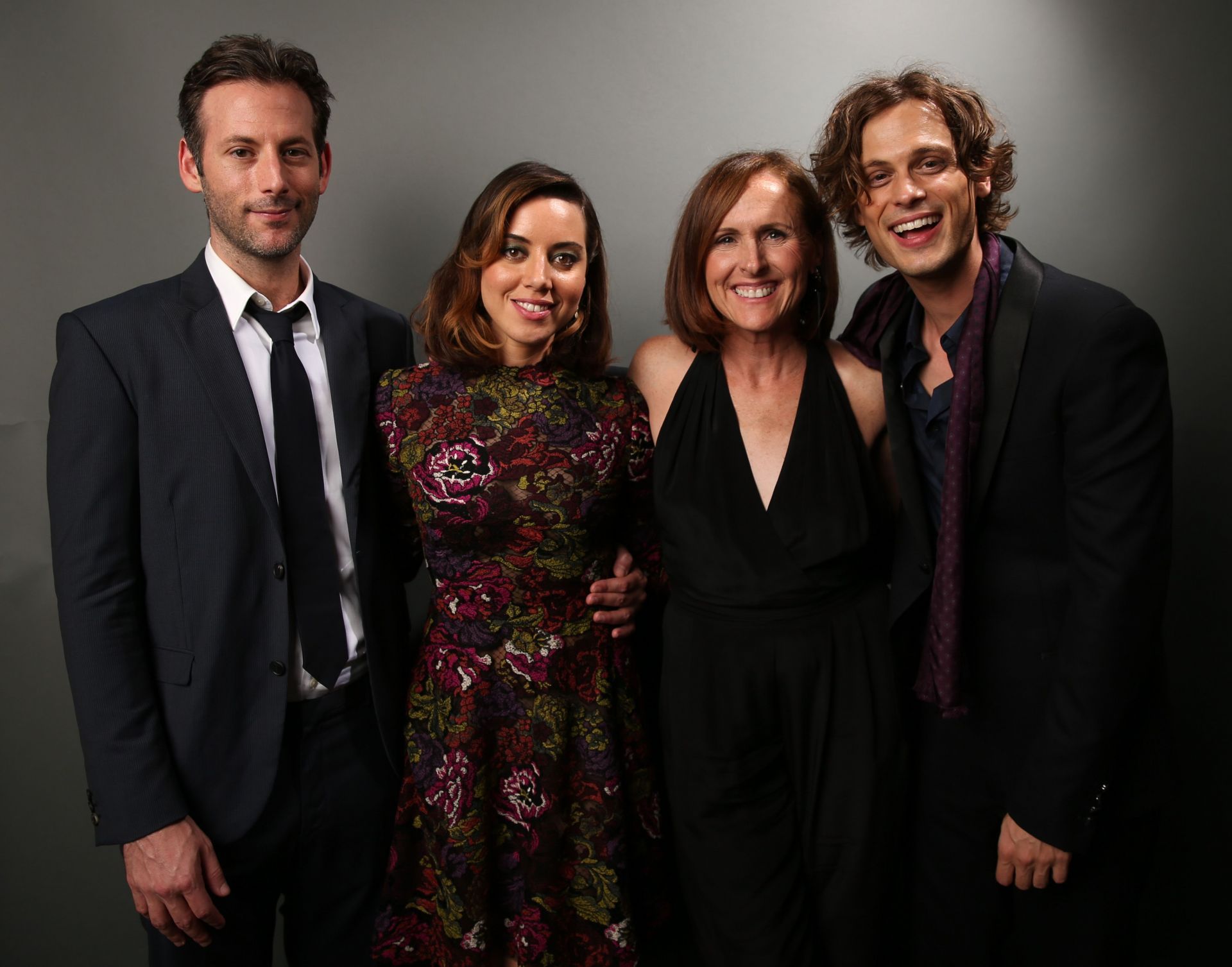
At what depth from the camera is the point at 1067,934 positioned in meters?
1.68

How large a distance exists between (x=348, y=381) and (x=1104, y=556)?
1385 millimetres

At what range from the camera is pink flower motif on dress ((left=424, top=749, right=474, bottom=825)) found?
5.65 ft

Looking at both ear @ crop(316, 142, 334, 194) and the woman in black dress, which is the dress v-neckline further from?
ear @ crop(316, 142, 334, 194)

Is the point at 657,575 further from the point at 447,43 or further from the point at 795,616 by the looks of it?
the point at 447,43

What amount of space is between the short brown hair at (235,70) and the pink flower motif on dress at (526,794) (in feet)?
4.20

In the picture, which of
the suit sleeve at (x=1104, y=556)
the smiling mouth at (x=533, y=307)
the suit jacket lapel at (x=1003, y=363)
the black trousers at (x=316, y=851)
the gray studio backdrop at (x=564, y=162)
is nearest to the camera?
the suit sleeve at (x=1104, y=556)

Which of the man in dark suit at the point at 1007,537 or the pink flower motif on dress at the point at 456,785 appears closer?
the man in dark suit at the point at 1007,537

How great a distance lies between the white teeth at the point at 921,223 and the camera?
1597 millimetres

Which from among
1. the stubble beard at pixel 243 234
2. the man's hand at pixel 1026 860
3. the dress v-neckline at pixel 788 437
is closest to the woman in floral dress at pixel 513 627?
the dress v-neckline at pixel 788 437

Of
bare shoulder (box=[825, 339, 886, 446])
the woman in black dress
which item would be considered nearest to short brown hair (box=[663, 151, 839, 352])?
the woman in black dress

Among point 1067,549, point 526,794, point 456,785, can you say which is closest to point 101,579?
point 456,785

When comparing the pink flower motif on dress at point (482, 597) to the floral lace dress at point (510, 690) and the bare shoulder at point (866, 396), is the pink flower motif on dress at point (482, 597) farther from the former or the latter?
the bare shoulder at point (866, 396)

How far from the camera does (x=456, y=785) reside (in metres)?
1.72

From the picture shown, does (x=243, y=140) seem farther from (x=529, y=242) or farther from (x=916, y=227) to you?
(x=916, y=227)
